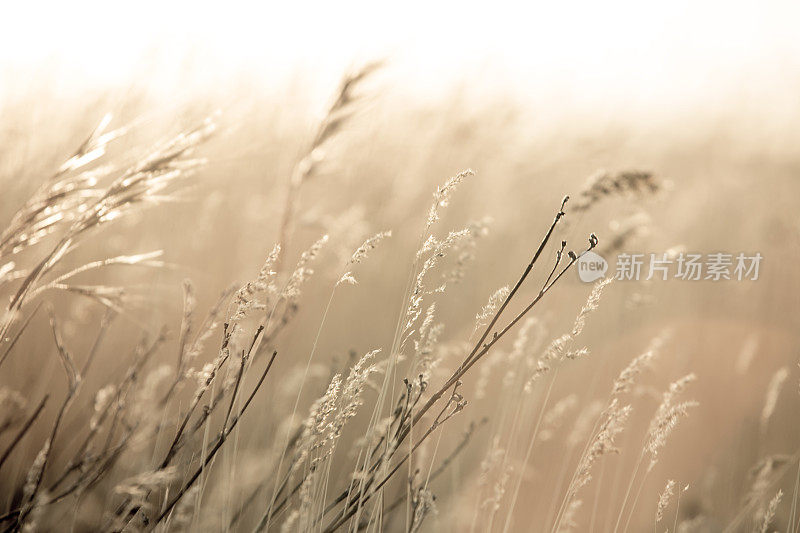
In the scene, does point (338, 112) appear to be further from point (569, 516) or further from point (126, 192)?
point (569, 516)

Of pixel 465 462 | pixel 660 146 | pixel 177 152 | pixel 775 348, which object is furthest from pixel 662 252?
pixel 177 152

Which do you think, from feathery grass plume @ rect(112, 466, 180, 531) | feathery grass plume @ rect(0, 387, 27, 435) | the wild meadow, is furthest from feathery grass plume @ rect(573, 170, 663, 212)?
feathery grass plume @ rect(0, 387, 27, 435)

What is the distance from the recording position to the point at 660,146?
2.09 meters

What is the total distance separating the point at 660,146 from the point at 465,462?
3.65 ft

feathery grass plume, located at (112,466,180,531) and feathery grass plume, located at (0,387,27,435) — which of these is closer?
feathery grass plume, located at (112,466,180,531)

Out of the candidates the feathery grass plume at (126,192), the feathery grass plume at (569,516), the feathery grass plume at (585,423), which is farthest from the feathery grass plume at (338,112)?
the feathery grass plume at (585,423)

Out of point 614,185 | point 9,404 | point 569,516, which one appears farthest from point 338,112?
point 9,404

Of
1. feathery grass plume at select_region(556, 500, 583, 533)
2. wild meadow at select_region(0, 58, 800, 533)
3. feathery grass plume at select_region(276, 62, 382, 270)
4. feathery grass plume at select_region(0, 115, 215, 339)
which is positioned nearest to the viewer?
feathery grass plume at select_region(0, 115, 215, 339)

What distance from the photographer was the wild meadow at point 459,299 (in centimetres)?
149

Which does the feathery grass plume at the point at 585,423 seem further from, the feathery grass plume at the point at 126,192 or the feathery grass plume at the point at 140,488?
the feathery grass plume at the point at 126,192

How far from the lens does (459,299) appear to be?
6.24 feet

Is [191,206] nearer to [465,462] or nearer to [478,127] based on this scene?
[478,127]

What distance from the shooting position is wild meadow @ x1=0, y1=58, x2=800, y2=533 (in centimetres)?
149

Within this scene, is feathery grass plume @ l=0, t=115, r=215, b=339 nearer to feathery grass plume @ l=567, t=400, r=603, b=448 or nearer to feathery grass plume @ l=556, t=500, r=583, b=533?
feathery grass plume @ l=556, t=500, r=583, b=533
